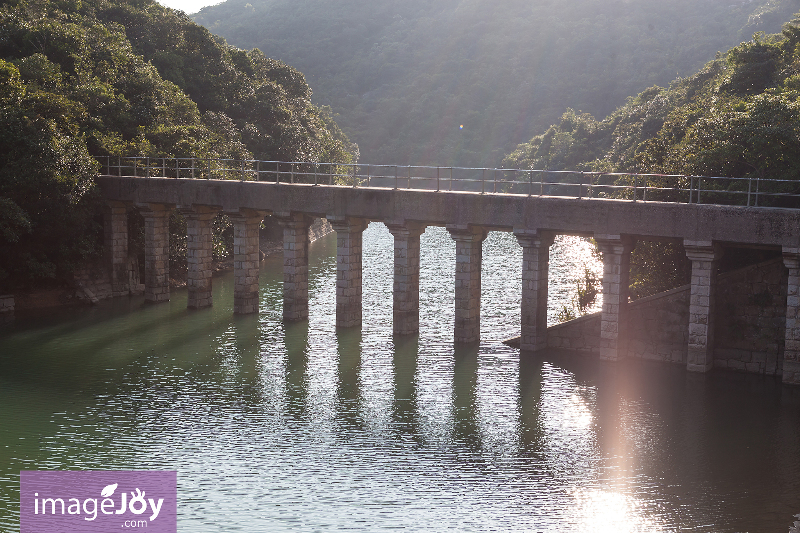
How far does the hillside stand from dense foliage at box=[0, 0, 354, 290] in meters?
56.1

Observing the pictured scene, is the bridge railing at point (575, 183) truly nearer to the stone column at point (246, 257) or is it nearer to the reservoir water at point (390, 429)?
the stone column at point (246, 257)

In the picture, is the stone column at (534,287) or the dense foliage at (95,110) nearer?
the stone column at (534,287)

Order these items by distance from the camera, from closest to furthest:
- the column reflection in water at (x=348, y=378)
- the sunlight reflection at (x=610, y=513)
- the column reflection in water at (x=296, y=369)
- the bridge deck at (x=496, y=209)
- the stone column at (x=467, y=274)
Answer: the sunlight reflection at (x=610, y=513), the column reflection in water at (x=348, y=378), the column reflection in water at (x=296, y=369), the bridge deck at (x=496, y=209), the stone column at (x=467, y=274)

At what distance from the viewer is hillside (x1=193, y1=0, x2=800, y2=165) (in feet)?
445

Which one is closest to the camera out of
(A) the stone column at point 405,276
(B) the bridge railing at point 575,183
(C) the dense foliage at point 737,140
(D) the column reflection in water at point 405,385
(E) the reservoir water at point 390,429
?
(E) the reservoir water at point 390,429

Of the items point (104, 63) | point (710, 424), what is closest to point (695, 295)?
point (710, 424)

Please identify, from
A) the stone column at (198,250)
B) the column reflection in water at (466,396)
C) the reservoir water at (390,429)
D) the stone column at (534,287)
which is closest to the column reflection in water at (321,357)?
the reservoir water at (390,429)

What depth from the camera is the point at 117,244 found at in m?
53.1

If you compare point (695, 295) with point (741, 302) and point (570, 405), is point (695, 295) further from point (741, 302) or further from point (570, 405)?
point (570, 405)

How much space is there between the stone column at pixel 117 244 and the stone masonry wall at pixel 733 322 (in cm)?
3141

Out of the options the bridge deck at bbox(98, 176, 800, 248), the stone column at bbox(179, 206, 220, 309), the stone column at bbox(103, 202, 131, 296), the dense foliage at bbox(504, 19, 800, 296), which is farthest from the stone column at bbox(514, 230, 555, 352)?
the stone column at bbox(103, 202, 131, 296)

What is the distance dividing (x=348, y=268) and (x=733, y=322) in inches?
757

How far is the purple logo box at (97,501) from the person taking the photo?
22.4 m

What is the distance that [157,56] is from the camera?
75.3 meters
